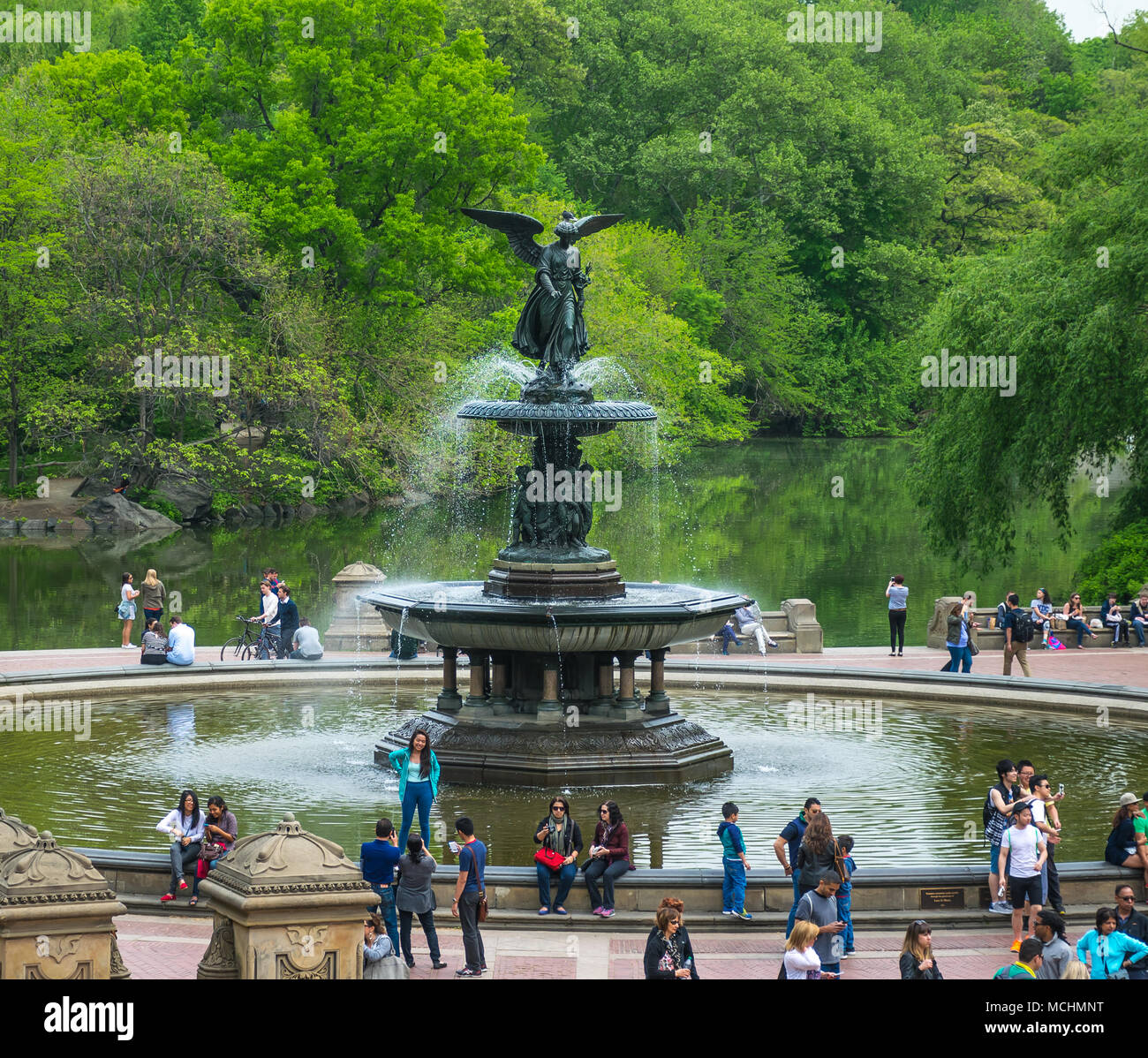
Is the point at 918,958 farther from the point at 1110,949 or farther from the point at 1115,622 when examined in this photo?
the point at 1115,622

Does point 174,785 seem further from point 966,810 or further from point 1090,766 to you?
point 1090,766

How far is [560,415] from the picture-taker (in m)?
20.5

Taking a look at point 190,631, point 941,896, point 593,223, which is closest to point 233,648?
point 190,631

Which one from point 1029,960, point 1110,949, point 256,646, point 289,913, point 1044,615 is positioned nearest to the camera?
point 289,913

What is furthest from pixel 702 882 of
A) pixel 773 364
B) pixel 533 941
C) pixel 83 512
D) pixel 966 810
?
pixel 773 364

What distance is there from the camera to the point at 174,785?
63.0 feet

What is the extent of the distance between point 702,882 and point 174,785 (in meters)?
7.28

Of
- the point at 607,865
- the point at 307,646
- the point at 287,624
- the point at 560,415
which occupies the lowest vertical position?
the point at 607,865

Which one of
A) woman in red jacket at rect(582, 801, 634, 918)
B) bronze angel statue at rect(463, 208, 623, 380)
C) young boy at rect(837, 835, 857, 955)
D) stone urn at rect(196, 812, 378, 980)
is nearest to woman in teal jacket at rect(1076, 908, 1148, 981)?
young boy at rect(837, 835, 857, 955)

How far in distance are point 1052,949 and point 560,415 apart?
10481 mm

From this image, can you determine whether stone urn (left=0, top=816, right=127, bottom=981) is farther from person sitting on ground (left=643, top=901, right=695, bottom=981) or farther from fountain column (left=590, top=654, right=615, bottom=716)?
fountain column (left=590, top=654, right=615, bottom=716)

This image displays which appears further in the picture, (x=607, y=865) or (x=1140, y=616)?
Result: (x=1140, y=616)

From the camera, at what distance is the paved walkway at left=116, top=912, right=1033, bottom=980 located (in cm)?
1291

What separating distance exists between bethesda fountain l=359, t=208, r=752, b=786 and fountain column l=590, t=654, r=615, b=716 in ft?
0.06
